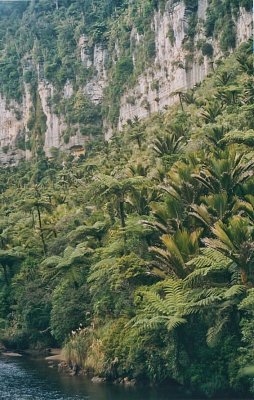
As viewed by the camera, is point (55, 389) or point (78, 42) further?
point (78, 42)

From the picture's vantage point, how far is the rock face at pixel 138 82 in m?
74.9

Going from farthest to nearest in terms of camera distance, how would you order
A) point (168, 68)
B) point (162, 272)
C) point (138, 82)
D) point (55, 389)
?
point (138, 82) < point (168, 68) < point (55, 389) < point (162, 272)

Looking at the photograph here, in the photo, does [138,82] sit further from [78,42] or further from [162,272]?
[162,272]

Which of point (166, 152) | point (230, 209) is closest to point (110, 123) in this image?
point (166, 152)

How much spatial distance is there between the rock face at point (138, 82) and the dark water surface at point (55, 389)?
32601mm

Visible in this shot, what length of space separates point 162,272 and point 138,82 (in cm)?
6531

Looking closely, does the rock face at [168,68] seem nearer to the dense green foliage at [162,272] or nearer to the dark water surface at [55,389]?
the dense green foliage at [162,272]

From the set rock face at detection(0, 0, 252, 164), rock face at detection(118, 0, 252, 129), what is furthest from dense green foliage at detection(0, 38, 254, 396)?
rock face at detection(118, 0, 252, 129)

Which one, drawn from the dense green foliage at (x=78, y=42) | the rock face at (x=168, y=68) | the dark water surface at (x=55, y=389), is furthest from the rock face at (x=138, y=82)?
the dark water surface at (x=55, y=389)

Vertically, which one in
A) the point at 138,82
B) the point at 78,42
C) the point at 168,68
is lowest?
the point at 168,68

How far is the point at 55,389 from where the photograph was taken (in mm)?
28641

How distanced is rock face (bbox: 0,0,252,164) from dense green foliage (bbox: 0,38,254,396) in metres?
23.9

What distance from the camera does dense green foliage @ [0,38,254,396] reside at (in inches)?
960

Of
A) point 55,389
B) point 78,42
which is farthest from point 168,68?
point 55,389
